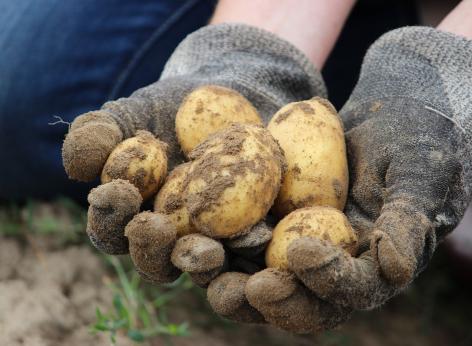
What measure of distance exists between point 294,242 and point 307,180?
241 millimetres

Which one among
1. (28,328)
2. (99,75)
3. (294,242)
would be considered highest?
(294,242)

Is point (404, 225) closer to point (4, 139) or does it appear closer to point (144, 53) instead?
point (144, 53)

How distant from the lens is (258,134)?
1.11 m

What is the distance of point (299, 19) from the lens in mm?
1712

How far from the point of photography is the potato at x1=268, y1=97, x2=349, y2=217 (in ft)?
3.77

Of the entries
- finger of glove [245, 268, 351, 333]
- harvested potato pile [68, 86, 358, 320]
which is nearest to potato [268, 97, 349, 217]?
harvested potato pile [68, 86, 358, 320]

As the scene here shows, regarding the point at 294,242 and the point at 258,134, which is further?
the point at 258,134

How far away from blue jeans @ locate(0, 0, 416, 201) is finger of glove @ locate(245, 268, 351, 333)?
1120mm

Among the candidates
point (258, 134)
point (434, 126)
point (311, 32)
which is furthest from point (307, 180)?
point (311, 32)

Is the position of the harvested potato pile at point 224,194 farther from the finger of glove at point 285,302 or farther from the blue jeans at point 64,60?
the blue jeans at point 64,60

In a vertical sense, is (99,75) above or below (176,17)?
below

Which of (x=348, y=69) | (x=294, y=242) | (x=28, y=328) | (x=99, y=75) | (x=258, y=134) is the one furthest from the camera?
(x=348, y=69)

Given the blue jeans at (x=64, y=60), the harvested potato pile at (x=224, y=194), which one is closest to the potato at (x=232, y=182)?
the harvested potato pile at (x=224, y=194)

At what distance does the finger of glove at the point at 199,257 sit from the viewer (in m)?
0.98
